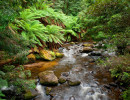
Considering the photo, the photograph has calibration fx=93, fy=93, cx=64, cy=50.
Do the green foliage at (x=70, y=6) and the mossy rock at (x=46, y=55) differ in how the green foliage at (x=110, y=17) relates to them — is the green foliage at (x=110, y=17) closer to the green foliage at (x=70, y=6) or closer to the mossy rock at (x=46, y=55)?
the mossy rock at (x=46, y=55)

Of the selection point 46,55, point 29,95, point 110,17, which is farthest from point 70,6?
point 29,95

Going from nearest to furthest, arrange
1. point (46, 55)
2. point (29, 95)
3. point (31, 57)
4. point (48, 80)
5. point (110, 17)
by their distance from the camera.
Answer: point (29, 95) → point (110, 17) → point (48, 80) → point (31, 57) → point (46, 55)

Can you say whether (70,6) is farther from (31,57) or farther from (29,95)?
(29,95)

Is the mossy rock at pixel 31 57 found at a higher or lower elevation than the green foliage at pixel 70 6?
lower

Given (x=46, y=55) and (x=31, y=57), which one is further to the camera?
(x=46, y=55)

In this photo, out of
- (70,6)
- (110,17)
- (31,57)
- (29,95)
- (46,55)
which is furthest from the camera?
(70,6)

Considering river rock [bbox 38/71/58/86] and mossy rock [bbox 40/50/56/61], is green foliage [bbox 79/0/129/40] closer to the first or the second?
river rock [bbox 38/71/58/86]

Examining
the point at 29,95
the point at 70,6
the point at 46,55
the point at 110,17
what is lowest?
the point at 29,95

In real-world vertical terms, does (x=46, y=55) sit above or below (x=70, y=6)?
below

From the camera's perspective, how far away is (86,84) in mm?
3717

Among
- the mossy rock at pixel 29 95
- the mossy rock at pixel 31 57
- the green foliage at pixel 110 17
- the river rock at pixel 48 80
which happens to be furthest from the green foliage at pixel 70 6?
the mossy rock at pixel 29 95

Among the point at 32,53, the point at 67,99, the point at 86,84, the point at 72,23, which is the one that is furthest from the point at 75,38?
the point at 67,99

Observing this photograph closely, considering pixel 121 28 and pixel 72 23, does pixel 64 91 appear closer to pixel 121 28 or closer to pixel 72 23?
pixel 121 28

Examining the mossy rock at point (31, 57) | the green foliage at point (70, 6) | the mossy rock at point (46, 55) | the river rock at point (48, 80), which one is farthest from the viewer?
the green foliage at point (70, 6)
